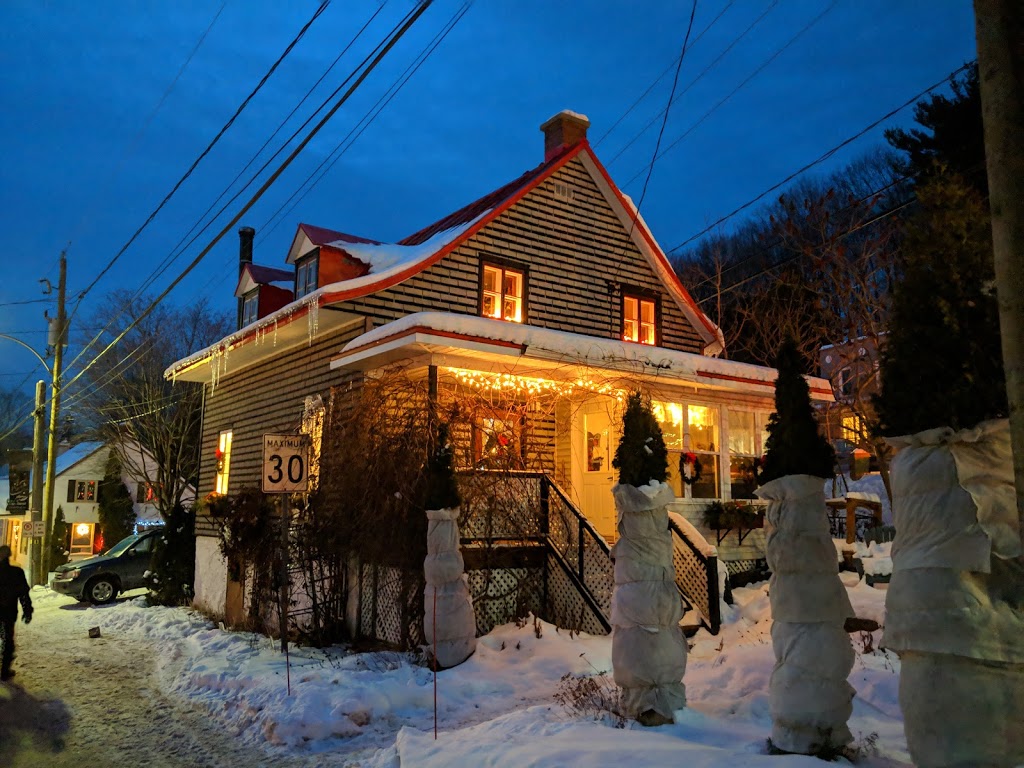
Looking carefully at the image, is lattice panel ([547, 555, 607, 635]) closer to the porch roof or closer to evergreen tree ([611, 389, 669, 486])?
the porch roof

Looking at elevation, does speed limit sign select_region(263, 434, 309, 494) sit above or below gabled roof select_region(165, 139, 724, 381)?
below

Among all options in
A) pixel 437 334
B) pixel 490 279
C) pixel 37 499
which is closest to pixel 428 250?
pixel 490 279

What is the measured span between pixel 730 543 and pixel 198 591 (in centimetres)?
1146

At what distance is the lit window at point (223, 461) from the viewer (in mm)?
17797

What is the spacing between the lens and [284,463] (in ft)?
31.0

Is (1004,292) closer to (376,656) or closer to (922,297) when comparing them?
(922,297)

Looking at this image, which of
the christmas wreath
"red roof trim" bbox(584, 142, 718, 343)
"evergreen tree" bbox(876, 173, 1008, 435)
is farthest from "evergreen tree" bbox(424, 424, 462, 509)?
"red roof trim" bbox(584, 142, 718, 343)

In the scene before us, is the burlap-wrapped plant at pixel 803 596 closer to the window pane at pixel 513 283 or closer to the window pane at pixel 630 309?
the window pane at pixel 513 283

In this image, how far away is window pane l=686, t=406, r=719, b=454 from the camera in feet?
46.1

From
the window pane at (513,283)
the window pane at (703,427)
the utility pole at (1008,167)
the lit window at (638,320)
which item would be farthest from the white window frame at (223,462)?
the utility pole at (1008,167)

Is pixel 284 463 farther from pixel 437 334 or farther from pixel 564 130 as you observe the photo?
pixel 564 130

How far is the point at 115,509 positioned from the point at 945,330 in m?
39.4

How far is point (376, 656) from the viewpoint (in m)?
9.67

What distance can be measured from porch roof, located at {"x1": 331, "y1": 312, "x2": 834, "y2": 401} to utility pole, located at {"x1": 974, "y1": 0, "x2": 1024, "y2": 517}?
781 cm
